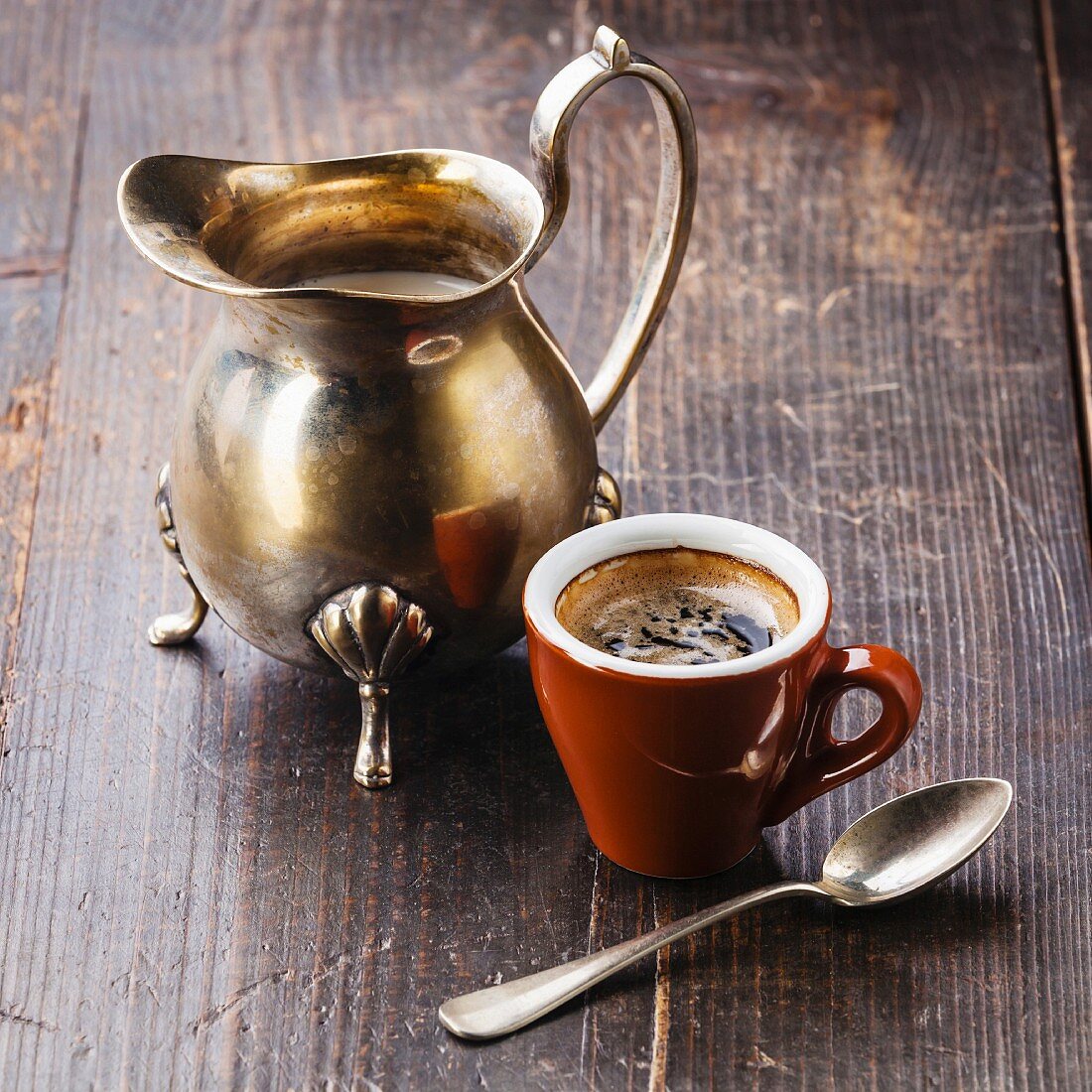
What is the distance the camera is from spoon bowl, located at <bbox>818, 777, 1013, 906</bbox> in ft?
1.94

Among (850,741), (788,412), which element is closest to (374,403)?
(850,741)

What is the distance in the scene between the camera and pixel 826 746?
0.61 metres

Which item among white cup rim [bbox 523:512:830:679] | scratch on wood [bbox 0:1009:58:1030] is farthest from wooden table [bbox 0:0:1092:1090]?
white cup rim [bbox 523:512:830:679]

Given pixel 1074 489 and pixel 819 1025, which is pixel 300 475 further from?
pixel 1074 489

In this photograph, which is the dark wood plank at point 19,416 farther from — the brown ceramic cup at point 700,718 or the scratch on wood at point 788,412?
the scratch on wood at point 788,412

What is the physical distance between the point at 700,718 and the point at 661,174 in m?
0.29

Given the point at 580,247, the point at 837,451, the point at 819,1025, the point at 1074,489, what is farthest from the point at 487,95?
the point at 819,1025

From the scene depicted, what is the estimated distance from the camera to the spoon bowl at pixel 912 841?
591 mm

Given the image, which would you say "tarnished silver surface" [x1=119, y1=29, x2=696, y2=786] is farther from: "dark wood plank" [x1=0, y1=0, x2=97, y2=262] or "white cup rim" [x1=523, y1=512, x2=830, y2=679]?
"dark wood plank" [x1=0, y1=0, x2=97, y2=262]

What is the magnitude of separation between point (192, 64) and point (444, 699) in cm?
79

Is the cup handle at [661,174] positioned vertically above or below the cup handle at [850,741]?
above

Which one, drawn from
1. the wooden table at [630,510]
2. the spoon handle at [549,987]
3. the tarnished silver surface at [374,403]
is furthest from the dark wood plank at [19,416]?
the spoon handle at [549,987]

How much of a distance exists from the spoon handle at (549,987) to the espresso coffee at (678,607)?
0.10 m

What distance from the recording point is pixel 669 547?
63cm
